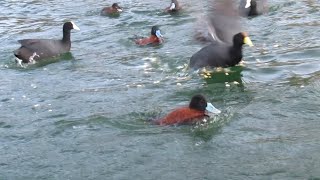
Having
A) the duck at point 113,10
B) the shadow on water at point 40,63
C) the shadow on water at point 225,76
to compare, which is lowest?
the shadow on water at point 40,63

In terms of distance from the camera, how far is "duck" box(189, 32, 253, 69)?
12.4m

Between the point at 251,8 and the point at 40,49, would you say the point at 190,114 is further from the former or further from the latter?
the point at 251,8

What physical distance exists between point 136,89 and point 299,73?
9.51 ft

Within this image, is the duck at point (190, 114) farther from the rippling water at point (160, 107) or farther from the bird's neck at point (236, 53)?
the bird's neck at point (236, 53)

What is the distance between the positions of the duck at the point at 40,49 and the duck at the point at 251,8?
4.30 metres

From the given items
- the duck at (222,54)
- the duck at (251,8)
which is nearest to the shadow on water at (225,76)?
the duck at (222,54)

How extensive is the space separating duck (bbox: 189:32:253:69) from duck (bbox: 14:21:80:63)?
11.3 feet

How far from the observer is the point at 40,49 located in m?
14.6

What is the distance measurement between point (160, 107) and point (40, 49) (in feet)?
15.4

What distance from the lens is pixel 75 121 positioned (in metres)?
10.5

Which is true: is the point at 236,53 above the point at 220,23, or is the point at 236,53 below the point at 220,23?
below

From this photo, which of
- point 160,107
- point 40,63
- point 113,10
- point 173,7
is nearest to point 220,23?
point 160,107

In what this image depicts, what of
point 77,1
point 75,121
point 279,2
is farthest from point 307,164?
point 77,1

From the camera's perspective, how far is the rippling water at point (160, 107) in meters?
8.92
